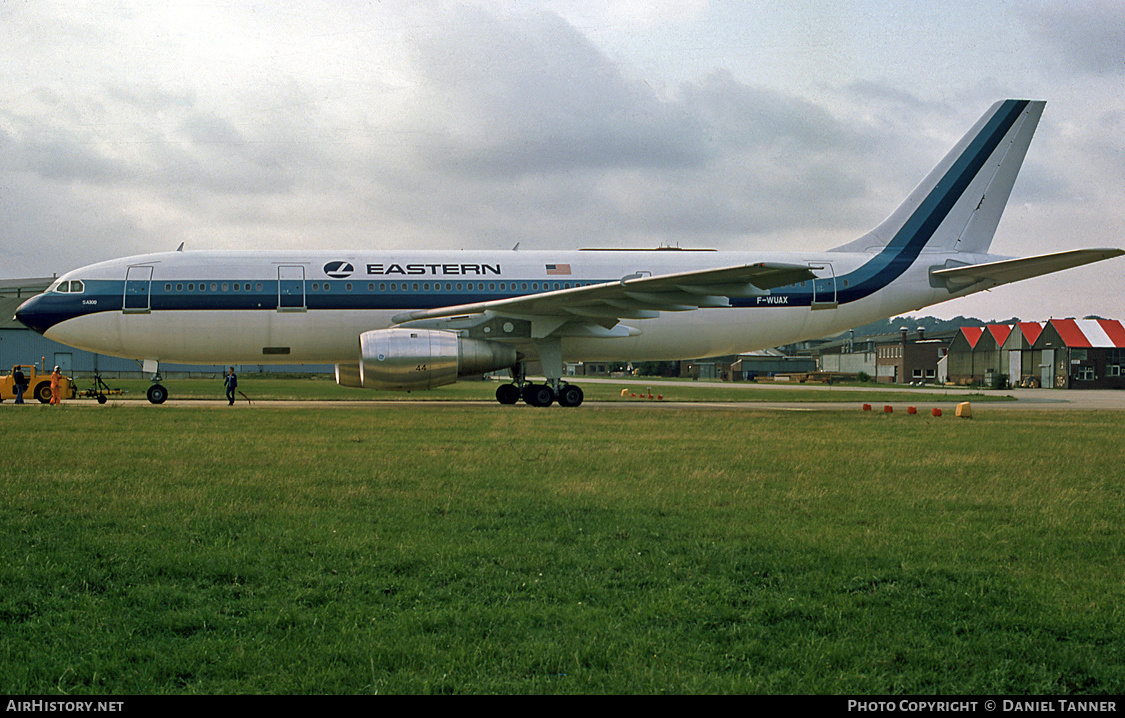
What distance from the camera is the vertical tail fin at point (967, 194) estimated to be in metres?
22.1

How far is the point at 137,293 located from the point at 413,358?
7.53 metres

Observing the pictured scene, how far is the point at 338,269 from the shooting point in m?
20.5

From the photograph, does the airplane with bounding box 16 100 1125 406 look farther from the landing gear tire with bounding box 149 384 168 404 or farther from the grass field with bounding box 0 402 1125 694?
the grass field with bounding box 0 402 1125 694

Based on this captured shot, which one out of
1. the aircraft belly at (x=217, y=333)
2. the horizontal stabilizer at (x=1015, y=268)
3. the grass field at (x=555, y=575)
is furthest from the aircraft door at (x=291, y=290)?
the horizontal stabilizer at (x=1015, y=268)

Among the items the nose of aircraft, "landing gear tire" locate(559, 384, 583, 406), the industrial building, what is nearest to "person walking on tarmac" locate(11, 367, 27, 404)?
the nose of aircraft

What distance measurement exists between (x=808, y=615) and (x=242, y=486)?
547 centimetres

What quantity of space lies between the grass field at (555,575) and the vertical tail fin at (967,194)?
13922mm

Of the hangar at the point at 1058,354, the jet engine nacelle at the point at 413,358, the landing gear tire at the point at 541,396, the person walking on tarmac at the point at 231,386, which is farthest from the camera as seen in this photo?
the hangar at the point at 1058,354

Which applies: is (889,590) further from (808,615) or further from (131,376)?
(131,376)

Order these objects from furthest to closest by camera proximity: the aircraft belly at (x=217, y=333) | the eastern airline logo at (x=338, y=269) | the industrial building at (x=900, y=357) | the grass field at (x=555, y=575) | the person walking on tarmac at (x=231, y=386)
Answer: the industrial building at (x=900, y=357), the person walking on tarmac at (x=231, y=386), the eastern airline logo at (x=338, y=269), the aircraft belly at (x=217, y=333), the grass field at (x=555, y=575)

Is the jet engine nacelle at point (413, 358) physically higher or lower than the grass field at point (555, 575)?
higher

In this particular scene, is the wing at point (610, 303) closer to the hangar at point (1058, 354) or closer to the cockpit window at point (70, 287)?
the cockpit window at point (70, 287)

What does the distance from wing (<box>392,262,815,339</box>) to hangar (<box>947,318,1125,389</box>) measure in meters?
39.4
